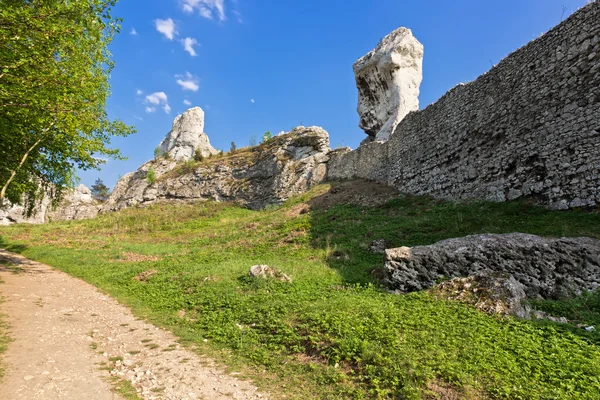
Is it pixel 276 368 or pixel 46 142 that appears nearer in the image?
pixel 276 368

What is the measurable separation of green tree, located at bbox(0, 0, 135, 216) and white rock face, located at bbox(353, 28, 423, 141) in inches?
1037

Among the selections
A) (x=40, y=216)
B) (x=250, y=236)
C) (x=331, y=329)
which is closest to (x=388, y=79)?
(x=250, y=236)

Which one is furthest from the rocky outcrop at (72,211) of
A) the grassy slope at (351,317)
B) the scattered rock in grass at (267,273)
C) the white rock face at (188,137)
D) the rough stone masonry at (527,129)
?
the rough stone masonry at (527,129)

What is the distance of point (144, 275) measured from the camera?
13.5 metres

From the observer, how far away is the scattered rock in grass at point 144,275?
13.1 metres

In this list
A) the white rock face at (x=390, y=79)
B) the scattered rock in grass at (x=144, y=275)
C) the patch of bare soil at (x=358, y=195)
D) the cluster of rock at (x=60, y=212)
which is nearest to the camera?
the scattered rock in grass at (x=144, y=275)

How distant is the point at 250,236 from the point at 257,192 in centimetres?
2237

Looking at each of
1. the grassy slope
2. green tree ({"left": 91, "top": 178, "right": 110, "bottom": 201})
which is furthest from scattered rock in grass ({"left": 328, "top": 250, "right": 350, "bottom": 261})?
green tree ({"left": 91, "top": 178, "right": 110, "bottom": 201})

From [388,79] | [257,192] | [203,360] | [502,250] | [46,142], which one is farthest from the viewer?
[257,192]

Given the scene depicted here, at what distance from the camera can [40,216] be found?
150 feet

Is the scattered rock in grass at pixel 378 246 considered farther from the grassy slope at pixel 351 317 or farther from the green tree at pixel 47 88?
the green tree at pixel 47 88

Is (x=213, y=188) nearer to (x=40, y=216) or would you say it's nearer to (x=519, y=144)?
(x=40, y=216)

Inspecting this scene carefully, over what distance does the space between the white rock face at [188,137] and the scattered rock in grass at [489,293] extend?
209ft

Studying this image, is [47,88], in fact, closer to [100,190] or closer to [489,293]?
[489,293]
